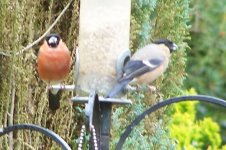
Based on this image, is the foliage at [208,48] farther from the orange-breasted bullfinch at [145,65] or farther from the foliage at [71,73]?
the orange-breasted bullfinch at [145,65]

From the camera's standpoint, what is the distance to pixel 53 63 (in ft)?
16.4

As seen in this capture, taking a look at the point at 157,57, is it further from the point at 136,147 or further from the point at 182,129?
the point at 182,129

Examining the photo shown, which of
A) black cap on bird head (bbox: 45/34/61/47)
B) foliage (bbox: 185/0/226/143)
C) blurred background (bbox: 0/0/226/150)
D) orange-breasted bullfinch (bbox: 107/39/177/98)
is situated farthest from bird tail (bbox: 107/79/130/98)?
foliage (bbox: 185/0/226/143)

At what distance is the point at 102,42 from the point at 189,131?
6.31 ft

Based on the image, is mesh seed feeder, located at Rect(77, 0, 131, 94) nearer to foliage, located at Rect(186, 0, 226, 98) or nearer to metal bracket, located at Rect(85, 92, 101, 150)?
metal bracket, located at Rect(85, 92, 101, 150)

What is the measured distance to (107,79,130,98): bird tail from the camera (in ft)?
14.8

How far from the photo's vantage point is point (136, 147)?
5.70 m

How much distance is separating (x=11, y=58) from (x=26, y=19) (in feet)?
0.95

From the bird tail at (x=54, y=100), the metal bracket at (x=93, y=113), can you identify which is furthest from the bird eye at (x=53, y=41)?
the metal bracket at (x=93, y=113)

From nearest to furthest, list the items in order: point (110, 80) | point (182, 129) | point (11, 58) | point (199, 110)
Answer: point (110, 80)
point (11, 58)
point (182, 129)
point (199, 110)

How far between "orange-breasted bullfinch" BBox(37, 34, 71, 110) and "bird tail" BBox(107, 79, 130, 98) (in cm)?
43

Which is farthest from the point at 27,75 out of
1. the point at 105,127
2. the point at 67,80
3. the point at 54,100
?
the point at 105,127

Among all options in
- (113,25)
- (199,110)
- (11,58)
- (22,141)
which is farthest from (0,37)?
(199,110)

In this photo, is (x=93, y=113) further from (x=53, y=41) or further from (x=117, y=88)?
(x=53, y=41)
